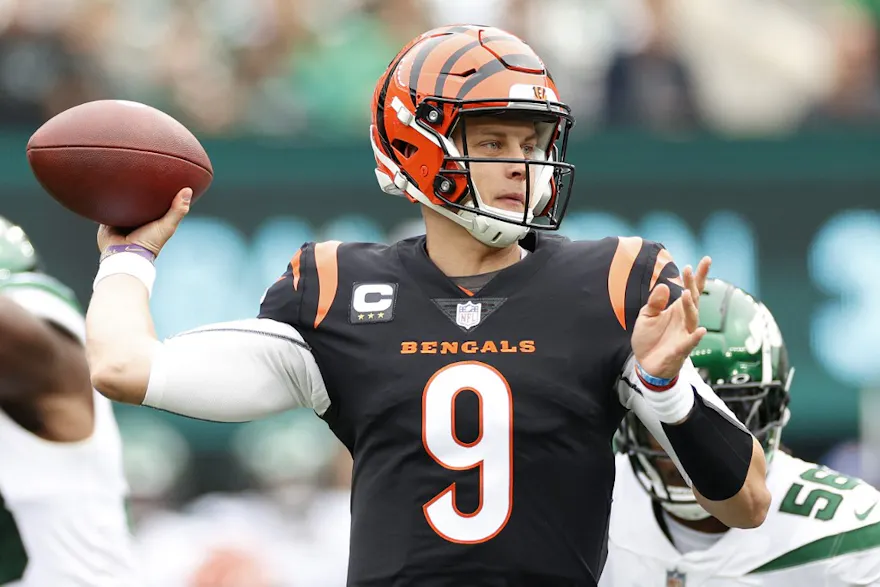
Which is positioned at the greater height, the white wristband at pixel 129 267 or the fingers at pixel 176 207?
the fingers at pixel 176 207

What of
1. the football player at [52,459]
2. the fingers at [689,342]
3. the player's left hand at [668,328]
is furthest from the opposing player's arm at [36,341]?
the fingers at [689,342]

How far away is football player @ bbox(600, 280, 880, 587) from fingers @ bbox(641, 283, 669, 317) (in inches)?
42.2

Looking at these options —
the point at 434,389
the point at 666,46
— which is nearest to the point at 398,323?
the point at 434,389

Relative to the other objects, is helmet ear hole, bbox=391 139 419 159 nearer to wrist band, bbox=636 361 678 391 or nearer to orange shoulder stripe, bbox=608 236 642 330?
orange shoulder stripe, bbox=608 236 642 330

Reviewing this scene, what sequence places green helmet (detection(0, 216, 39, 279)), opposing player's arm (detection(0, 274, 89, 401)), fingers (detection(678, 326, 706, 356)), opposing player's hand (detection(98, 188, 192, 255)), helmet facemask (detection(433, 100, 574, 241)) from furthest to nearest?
green helmet (detection(0, 216, 39, 279))
opposing player's arm (detection(0, 274, 89, 401))
opposing player's hand (detection(98, 188, 192, 255))
helmet facemask (detection(433, 100, 574, 241))
fingers (detection(678, 326, 706, 356))

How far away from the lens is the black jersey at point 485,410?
123 inches

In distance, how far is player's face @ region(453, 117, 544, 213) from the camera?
3381mm

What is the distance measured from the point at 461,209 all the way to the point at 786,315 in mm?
5097

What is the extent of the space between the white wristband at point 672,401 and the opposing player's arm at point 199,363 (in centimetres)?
76

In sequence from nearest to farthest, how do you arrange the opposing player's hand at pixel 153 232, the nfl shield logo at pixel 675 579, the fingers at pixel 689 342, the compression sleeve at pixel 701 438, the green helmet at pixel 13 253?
the fingers at pixel 689 342, the compression sleeve at pixel 701 438, the opposing player's hand at pixel 153 232, the nfl shield logo at pixel 675 579, the green helmet at pixel 13 253

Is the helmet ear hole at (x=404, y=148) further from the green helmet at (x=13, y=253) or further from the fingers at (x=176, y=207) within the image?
the green helmet at (x=13, y=253)

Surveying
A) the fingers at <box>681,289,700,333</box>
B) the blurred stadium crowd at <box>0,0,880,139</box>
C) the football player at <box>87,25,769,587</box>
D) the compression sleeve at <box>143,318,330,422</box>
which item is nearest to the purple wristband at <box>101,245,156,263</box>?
the football player at <box>87,25,769,587</box>

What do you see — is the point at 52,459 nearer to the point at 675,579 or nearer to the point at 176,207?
the point at 176,207

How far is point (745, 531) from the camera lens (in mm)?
4082
